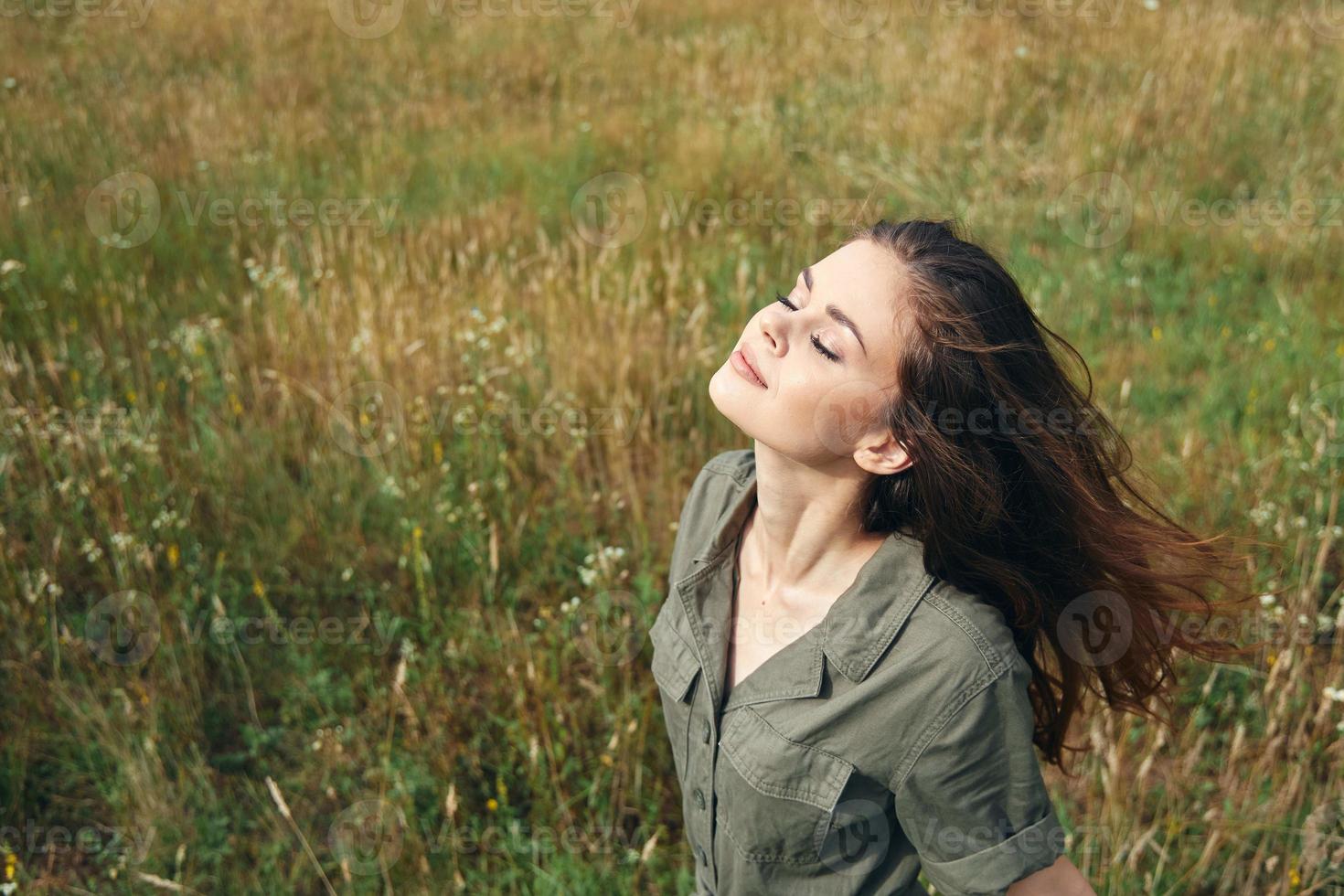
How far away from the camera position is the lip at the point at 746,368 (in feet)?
4.97

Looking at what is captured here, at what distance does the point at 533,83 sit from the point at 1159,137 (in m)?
3.84

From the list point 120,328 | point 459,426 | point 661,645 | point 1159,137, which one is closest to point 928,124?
point 1159,137

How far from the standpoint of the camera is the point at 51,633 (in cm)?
269

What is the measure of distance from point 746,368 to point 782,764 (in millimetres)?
604

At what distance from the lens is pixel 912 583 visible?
153cm

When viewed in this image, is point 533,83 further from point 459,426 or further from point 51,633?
point 51,633
